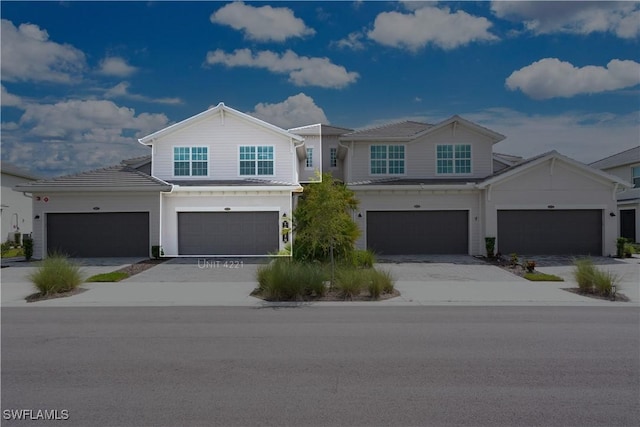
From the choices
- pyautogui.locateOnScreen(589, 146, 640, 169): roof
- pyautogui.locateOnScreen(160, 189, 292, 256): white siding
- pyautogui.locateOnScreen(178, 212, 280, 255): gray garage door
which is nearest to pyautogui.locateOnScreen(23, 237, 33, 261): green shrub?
pyautogui.locateOnScreen(160, 189, 292, 256): white siding

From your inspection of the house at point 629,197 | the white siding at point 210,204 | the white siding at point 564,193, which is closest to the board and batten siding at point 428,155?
the white siding at point 564,193

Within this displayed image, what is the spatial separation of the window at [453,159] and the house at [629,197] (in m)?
11.7

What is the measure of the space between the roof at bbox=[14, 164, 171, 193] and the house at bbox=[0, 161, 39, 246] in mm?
11125

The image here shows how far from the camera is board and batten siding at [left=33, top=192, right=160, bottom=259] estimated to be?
22125 millimetres

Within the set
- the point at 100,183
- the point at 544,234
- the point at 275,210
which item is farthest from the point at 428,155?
the point at 100,183

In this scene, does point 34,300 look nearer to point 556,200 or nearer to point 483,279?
point 483,279

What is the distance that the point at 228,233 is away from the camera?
2208 cm

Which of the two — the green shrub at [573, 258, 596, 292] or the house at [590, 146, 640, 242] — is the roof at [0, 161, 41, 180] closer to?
the green shrub at [573, 258, 596, 292]

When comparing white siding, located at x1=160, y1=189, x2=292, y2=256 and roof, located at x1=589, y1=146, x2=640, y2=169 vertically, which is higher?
roof, located at x1=589, y1=146, x2=640, y2=169

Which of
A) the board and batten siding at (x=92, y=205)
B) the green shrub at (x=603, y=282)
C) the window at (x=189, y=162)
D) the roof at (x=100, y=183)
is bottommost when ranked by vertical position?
the green shrub at (x=603, y=282)

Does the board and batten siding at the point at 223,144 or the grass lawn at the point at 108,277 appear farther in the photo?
the board and batten siding at the point at 223,144

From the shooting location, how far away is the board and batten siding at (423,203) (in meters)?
22.6

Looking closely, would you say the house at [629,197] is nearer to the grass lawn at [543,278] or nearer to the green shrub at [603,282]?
the grass lawn at [543,278]
